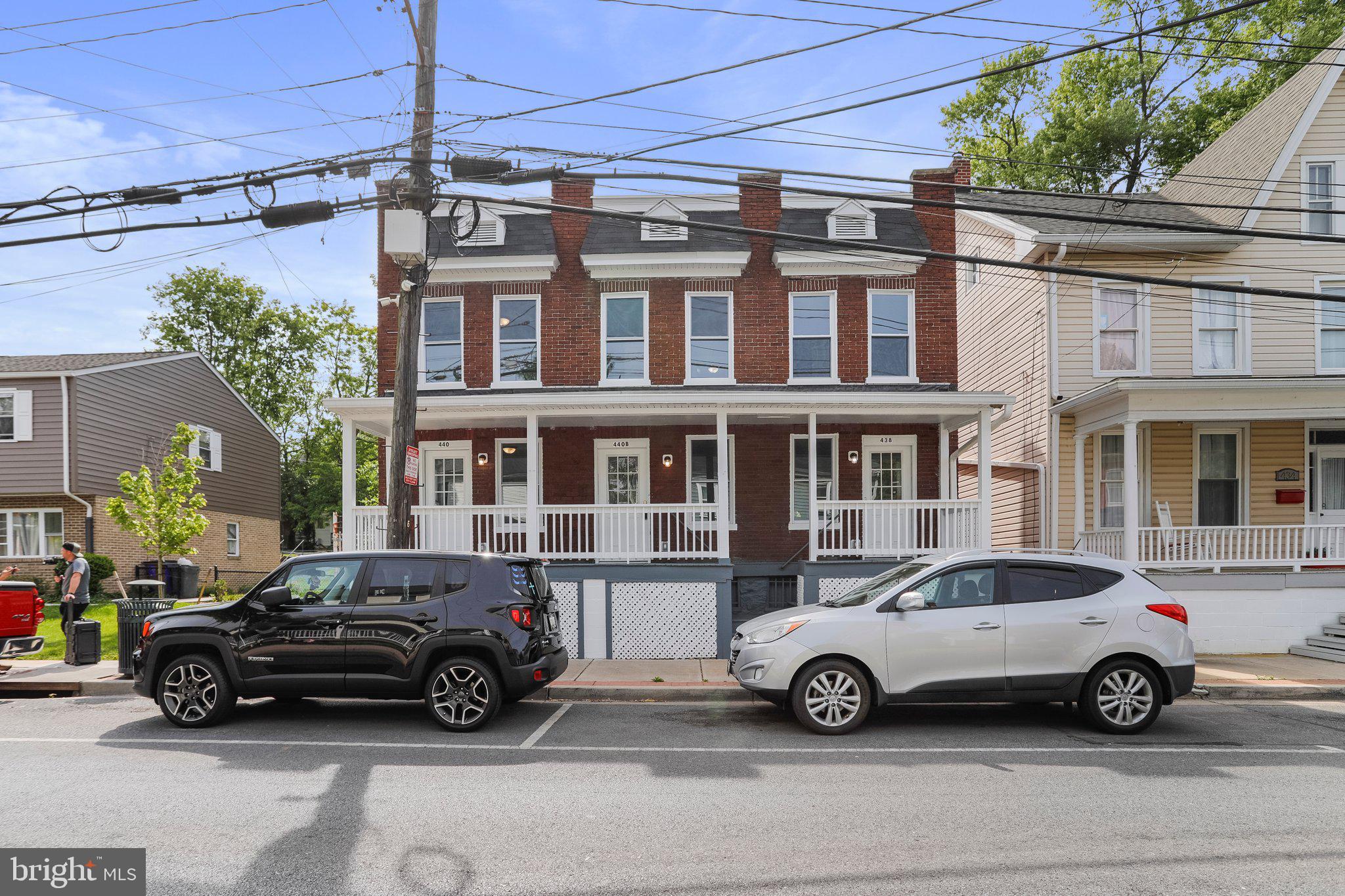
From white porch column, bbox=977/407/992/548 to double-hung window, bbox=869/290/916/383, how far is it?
277 centimetres

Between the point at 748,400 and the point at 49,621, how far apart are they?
14.6m

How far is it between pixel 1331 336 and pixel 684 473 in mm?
12621

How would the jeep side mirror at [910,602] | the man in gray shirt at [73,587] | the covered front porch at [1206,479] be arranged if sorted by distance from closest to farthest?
1. the jeep side mirror at [910,602]
2. the man in gray shirt at [73,587]
3. the covered front porch at [1206,479]

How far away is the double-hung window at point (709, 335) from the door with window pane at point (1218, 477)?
9.14 m

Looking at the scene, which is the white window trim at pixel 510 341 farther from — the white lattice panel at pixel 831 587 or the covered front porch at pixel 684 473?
the white lattice panel at pixel 831 587

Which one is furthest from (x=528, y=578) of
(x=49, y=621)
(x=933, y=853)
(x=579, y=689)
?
(x=49, y=621)

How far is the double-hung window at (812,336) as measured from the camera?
1661 cm

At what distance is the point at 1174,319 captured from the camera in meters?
16.7

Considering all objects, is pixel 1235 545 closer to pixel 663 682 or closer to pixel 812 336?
pixel 812 336

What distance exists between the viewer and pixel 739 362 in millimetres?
16609

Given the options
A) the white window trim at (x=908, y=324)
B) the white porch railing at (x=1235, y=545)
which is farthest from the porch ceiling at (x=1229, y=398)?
the white window trim at (x=908, y=324)

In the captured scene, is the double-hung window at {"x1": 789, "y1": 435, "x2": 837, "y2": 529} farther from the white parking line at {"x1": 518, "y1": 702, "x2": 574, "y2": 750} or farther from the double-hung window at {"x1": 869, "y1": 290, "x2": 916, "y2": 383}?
the white parking line at {"x1": 518, "y1": 702, "x2": 574, "y2": 750}

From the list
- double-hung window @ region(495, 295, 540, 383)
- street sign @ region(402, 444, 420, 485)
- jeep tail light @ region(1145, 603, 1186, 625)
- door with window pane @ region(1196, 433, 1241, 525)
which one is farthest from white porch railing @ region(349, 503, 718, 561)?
door with window pane @ region(1196, 433, 1241, 525)

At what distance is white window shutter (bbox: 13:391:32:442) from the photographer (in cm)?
2166
